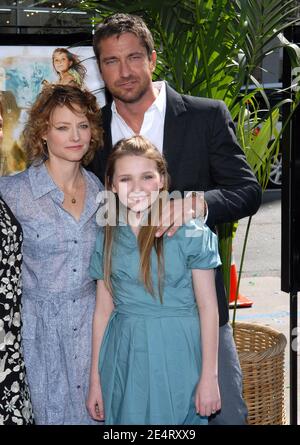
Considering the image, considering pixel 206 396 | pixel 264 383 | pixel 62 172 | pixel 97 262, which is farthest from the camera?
pixel 264 383

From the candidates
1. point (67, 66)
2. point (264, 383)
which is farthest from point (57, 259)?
point (264, 383)

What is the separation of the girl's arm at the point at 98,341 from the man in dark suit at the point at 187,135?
485 millimetres

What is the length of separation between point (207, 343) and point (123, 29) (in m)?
1.31

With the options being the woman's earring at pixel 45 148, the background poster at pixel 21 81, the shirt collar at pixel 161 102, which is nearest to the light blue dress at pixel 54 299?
the woman's earring at pixel 45 148

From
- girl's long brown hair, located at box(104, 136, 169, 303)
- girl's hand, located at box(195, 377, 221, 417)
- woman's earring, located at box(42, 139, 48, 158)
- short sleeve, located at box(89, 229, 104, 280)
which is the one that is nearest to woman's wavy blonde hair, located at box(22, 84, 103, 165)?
woman's earring, located at box(42, 139, 48, 158)

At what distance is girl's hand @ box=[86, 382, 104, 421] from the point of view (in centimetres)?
319

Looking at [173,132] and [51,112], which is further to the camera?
[173,132]

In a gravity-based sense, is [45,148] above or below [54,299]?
above

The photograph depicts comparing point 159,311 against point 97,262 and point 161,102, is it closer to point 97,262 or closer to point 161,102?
point 97,262

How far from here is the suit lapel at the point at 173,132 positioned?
11.1 feet

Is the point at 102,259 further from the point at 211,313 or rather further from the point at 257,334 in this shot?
the point at 257,334

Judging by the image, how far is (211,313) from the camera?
305cm

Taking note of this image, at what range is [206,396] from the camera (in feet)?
9.93

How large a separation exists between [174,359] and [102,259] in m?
0.45
